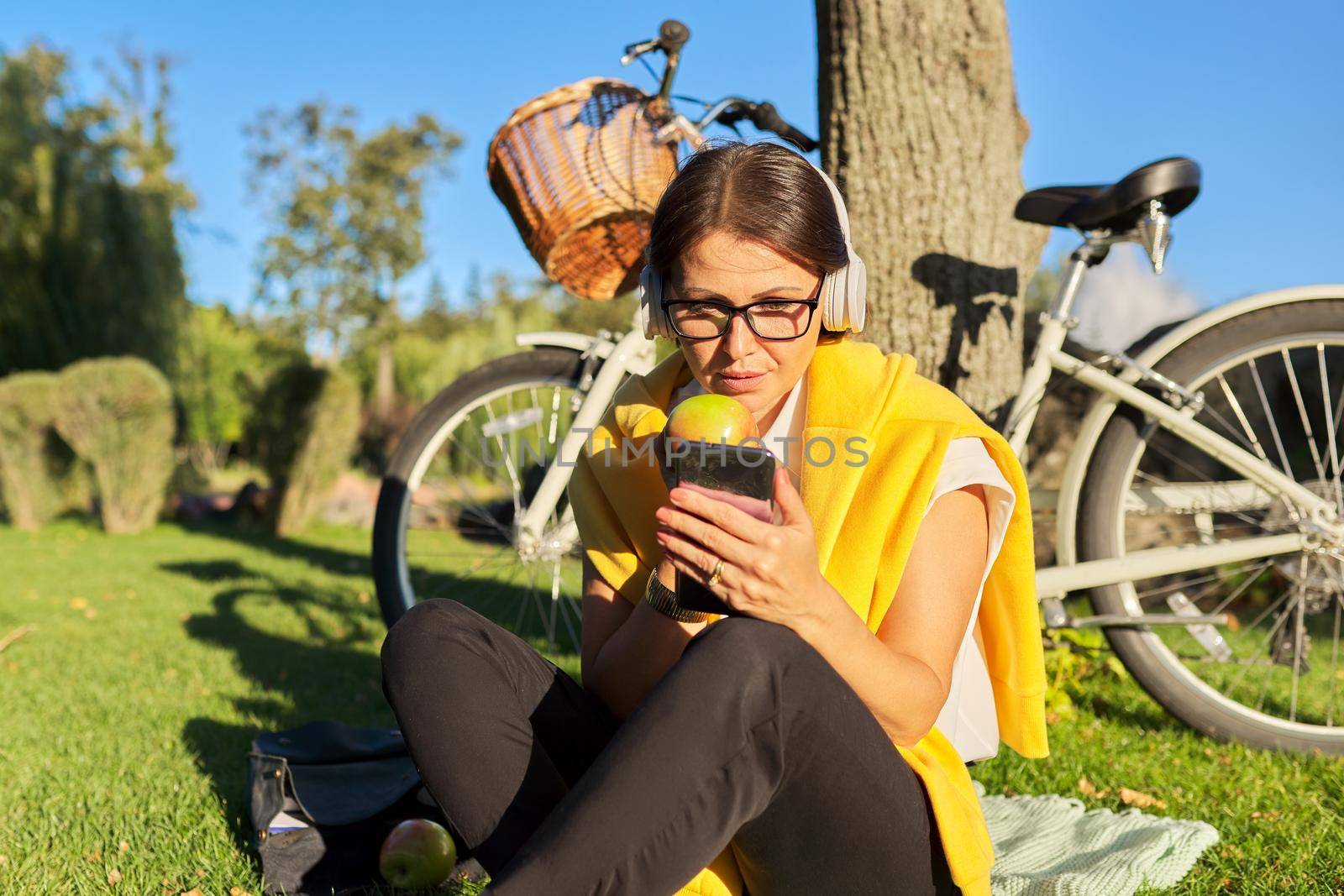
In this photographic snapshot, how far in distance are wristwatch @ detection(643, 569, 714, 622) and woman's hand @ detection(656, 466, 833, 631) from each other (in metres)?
0.20

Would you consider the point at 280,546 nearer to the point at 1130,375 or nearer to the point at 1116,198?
the point at 1130,375

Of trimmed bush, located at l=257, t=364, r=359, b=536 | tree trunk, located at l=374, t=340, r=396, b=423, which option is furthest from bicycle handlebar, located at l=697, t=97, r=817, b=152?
tree trunk, located at l=374, t=340, r=396, b=423

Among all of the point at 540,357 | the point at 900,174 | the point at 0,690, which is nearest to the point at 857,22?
the point at 900,174

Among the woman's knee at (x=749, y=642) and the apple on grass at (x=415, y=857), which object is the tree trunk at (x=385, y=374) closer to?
the apple on grass at (x=415, y=857)

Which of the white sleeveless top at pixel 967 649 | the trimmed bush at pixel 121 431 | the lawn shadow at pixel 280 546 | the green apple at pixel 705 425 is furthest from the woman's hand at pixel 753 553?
the trimmed bush at pixel 121 431

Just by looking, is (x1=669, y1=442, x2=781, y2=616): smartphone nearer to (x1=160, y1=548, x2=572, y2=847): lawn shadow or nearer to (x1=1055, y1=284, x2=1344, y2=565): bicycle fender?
(x1=160, y1=548, x2=572, y2=847): lawn shadow

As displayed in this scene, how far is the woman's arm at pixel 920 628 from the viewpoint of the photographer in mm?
1388

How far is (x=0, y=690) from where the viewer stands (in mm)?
3816

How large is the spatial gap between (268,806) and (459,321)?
34.4 metres

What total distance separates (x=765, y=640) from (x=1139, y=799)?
1.76m

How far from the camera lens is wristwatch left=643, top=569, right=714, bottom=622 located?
5.07ft

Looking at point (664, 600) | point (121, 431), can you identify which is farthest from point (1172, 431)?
point (121, 431)

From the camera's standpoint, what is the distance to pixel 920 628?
1505mm

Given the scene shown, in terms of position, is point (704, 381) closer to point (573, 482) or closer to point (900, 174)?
point (573, 482)
